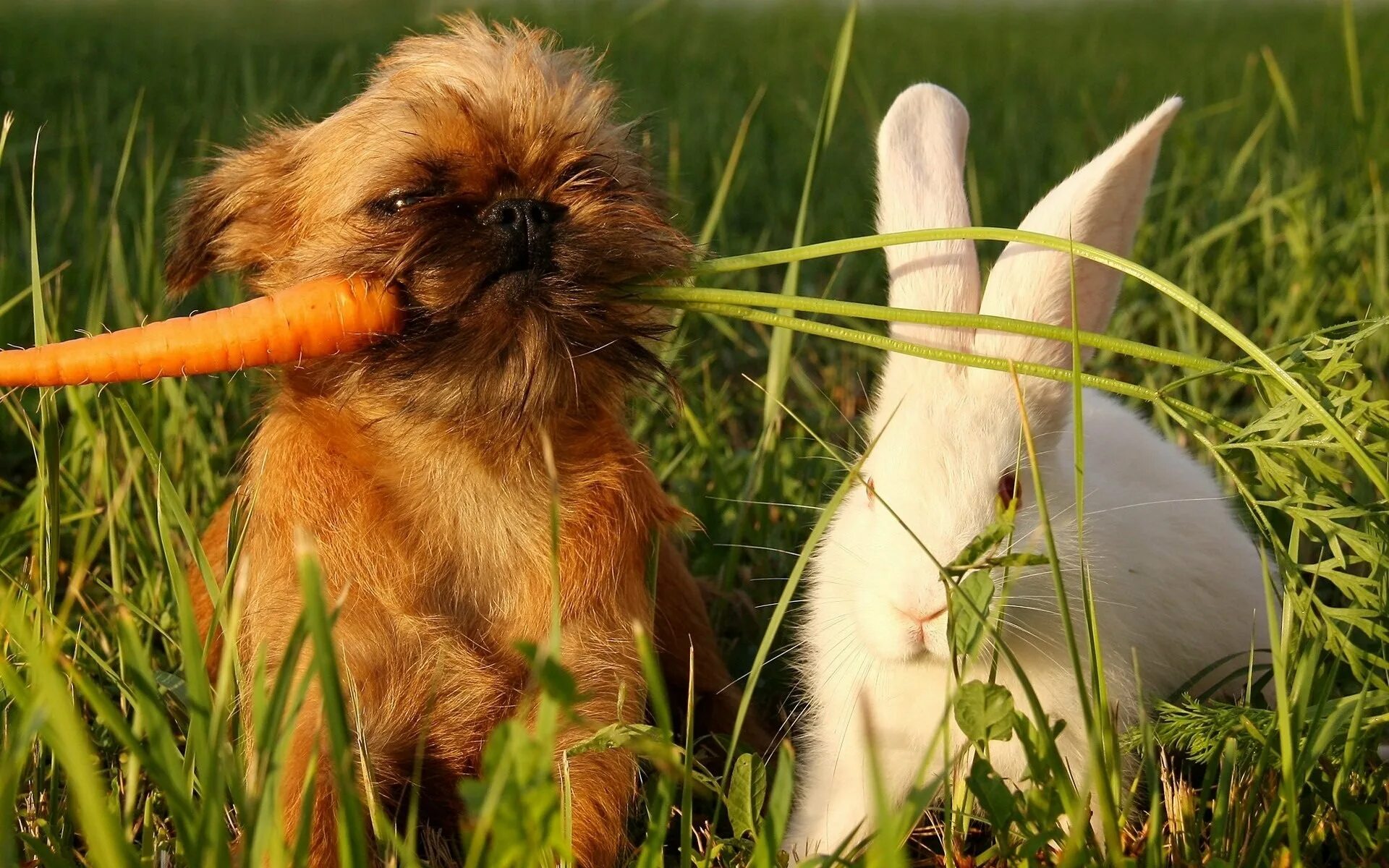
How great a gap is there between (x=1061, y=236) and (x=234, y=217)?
6.32ft

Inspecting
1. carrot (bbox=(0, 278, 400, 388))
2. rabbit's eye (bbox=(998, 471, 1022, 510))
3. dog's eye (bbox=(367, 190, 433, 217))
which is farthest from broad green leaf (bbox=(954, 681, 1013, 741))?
dog's eye (bbox=(367, 190, 433, 217))

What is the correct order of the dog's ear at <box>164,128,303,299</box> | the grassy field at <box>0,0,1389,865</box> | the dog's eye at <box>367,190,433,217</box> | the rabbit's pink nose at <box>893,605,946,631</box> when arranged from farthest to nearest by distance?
the dog's ear at <box>164,128,303,299</box> → the dog's eye at <box>367,190,433,217</box> → the rabbit's pink nose at <box>893,605,946,631</box> → the grassy field at <box>0,0,1389,865</box>

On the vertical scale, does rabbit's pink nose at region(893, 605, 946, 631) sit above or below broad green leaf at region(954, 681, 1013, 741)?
above

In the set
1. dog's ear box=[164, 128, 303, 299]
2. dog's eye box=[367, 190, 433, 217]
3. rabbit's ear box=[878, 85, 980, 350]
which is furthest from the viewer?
dog's ear box=[164, 128, 303, 299]

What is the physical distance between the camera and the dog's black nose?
2.55 m

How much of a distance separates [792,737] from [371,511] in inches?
45.5

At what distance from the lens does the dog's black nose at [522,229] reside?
2.55 meters

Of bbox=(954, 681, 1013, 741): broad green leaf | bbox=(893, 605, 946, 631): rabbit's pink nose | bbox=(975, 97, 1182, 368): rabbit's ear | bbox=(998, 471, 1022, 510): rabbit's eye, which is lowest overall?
bbox=(954, 681, 1013, 741): broad green leaf

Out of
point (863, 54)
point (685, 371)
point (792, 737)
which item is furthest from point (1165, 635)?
point (863, 54)

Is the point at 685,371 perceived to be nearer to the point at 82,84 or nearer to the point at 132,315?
the point at 132,315

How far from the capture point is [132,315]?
3.88 metres

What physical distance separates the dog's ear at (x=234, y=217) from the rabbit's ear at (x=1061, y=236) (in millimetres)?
1632

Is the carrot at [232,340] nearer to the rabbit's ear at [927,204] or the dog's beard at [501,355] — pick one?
the dog's beard at [501,355]

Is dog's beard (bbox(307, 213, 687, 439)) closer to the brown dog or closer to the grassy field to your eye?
the brown dog
